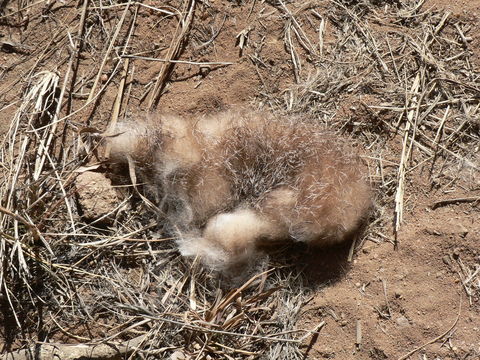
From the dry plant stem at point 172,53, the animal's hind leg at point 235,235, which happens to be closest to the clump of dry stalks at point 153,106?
the dry plant stem at point 172,53

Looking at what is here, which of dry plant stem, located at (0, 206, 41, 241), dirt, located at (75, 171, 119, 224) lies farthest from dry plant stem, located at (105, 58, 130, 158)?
dry plant stem, located at (0, 206, 41, 241)

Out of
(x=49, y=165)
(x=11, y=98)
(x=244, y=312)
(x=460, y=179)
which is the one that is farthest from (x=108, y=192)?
(x=460, y=179)

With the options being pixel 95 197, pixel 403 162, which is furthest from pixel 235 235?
pixel 403 162

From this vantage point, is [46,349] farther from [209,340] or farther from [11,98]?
[11,98]

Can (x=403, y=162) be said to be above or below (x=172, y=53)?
below

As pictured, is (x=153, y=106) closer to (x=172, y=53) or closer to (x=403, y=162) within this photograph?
(x=172, y=53)

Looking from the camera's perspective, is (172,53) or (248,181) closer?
(248,181)

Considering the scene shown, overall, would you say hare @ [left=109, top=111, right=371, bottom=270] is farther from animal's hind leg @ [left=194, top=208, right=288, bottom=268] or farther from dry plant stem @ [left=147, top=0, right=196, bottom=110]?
dry plant stem @ [left=147, top=0, right=196, bottom=110]
